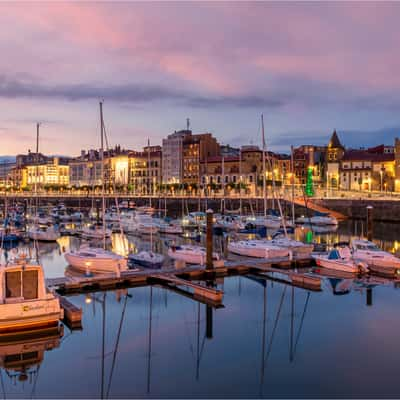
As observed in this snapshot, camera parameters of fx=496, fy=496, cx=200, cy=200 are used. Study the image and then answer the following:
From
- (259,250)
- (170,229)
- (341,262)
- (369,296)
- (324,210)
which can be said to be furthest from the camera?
(324,210)

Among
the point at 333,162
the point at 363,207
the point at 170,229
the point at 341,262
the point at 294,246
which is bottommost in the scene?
the point at 170,229

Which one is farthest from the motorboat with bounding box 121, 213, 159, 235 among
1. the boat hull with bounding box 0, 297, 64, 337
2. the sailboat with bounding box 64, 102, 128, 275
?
the boat hull with bounding box 0, 297, 64, 337

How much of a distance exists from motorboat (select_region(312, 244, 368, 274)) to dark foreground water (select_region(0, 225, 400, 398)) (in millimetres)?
2597

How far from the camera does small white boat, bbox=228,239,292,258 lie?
32500mm

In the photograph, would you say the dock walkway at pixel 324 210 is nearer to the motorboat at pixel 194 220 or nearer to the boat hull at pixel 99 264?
the motorboat at pixel 194 220

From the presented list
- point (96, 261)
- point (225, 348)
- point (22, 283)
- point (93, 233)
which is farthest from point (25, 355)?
point (93, 233)

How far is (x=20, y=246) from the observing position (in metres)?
42.6

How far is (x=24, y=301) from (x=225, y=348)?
288 inches

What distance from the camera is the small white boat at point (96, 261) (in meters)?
26.7

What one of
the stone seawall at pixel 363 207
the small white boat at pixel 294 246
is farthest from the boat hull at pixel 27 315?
the stone seawall at pixel 363 207

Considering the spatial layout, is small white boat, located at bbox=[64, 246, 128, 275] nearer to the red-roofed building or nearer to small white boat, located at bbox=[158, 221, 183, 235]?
small white boat, located at bbox=[158, 221, 183, 235]

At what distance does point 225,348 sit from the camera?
17.3 metres

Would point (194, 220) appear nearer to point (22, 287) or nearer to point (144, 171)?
point (22, 287)

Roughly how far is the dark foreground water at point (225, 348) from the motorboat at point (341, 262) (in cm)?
260
